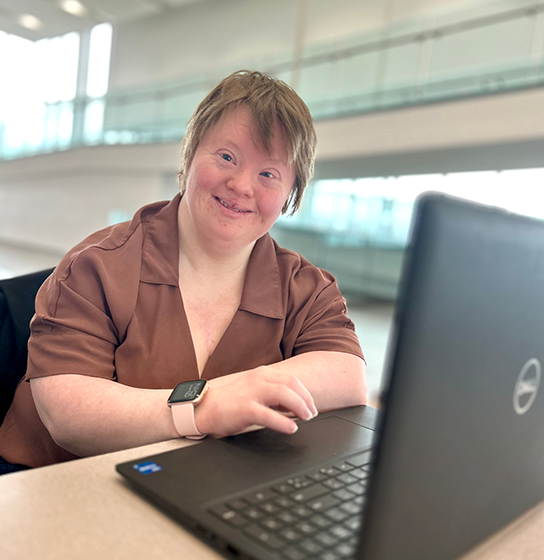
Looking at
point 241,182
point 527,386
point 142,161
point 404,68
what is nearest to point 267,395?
point 527,386

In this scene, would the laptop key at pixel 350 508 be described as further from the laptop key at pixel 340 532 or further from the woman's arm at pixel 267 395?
the woman's arm at pixel 267 395

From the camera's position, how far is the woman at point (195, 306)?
89cm

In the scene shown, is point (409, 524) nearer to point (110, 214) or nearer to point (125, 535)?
point (125, 535)

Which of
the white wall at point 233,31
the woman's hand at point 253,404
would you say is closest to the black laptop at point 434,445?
the woman's hand at point 253,404

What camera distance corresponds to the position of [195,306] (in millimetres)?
1176

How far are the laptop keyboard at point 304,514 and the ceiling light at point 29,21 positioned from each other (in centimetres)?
1513

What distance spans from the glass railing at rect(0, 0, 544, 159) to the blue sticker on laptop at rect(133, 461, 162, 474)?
6.35 m

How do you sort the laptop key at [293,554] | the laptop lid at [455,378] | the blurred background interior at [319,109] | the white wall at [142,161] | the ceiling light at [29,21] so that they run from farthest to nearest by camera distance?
the ceiling light at [29,21] < the blurred background interior at [319,109] < the white wall at [142,161] < the laptop key at [293,554] < the laptop lid at [455,378]

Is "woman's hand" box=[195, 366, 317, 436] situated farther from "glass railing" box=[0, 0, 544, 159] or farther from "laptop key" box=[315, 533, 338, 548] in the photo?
"glass railing" box=[0, 0, 544, 159]

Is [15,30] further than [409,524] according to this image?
Yes

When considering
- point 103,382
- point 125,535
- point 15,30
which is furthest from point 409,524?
point 15,30

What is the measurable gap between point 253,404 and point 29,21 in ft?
50.4

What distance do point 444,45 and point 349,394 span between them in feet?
22.6

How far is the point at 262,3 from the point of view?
10.8 metres
